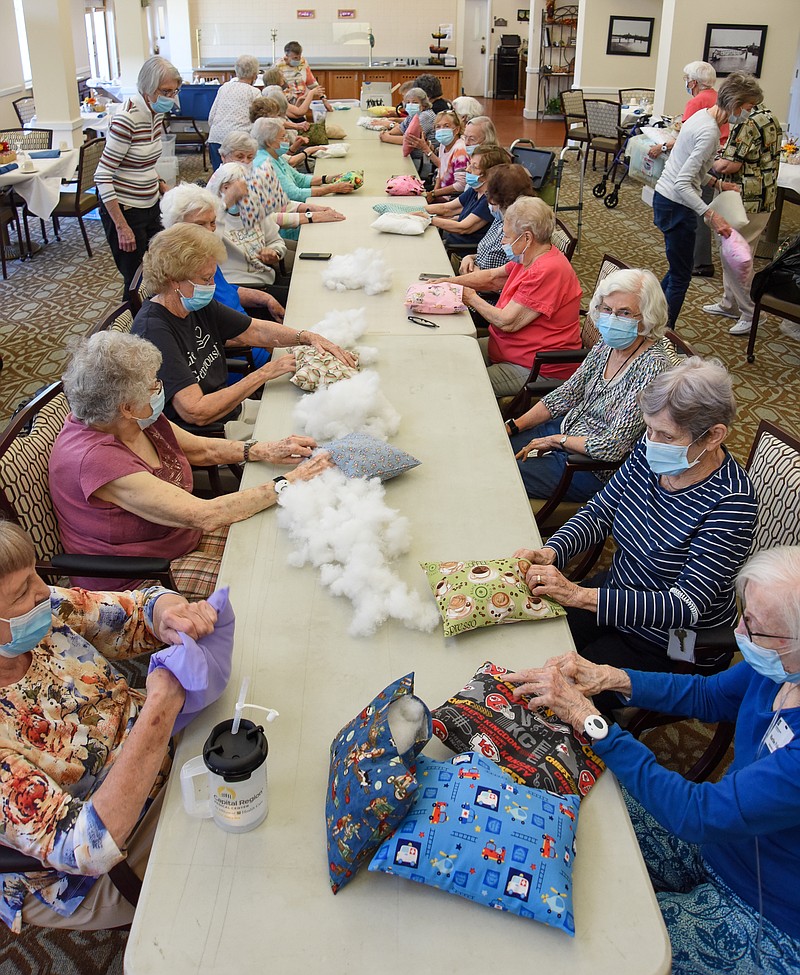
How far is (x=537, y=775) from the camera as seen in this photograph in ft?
4.91

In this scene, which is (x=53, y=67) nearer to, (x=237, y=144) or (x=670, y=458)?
(x=237, y=144)

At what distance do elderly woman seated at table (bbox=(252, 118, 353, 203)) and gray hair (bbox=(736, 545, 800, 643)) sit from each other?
14.2ft

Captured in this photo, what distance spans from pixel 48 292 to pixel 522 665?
241 inches

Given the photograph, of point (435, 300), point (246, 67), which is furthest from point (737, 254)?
point (246, 67)

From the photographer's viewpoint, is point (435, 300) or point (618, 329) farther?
point (435, 300)

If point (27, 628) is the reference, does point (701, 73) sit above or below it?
above

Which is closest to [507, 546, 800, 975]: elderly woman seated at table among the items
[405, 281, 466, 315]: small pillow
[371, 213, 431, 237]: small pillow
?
[405, 281, 466, 315]: small pillow

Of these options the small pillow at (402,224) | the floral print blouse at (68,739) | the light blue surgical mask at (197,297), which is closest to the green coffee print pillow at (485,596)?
the floral print blouse at (68,739)

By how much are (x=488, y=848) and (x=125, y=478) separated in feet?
4.66

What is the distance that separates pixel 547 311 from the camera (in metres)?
3.62

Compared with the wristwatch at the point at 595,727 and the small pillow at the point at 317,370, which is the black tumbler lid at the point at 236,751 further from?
the small pillow at the point at 317,370

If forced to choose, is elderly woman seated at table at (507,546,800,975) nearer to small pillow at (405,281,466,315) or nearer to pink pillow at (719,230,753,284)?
small pillow at (405,281,466,315)

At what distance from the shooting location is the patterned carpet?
6.71ft

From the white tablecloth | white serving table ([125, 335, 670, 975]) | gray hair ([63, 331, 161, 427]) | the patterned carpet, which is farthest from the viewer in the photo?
the white tablecloth
